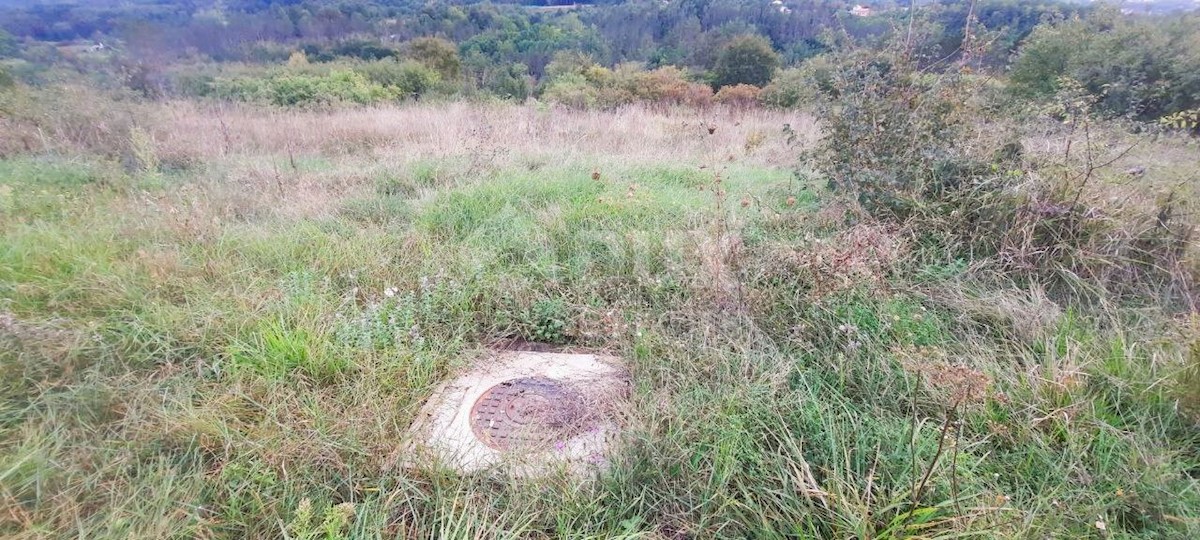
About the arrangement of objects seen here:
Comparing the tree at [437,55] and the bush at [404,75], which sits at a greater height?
the tree at [437,55]

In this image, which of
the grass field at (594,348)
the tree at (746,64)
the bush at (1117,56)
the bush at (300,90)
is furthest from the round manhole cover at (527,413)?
the tree at (746,64)

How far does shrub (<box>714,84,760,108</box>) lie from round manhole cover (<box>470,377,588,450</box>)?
10.1 m

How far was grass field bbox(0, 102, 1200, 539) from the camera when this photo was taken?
5.26ft

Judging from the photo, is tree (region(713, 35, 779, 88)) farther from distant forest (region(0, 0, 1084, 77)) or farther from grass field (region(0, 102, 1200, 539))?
grass field (region(0, 102, 1200, 539))

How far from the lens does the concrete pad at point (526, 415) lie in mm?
1848

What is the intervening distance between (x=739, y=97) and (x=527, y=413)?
38.1 ft

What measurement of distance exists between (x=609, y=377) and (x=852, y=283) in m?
1.29

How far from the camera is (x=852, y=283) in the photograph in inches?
97.8

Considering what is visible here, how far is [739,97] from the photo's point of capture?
12070 millimetres

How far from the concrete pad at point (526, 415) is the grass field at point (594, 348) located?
0.29ft

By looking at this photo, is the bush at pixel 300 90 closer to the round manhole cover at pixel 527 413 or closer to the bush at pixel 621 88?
the bush at pixel 621 88

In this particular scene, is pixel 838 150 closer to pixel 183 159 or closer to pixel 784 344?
pixel 784 344

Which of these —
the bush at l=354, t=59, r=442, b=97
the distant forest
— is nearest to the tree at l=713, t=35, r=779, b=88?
the distant forest

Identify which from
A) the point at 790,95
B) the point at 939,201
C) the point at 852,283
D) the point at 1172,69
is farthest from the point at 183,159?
the point at 1172,69
